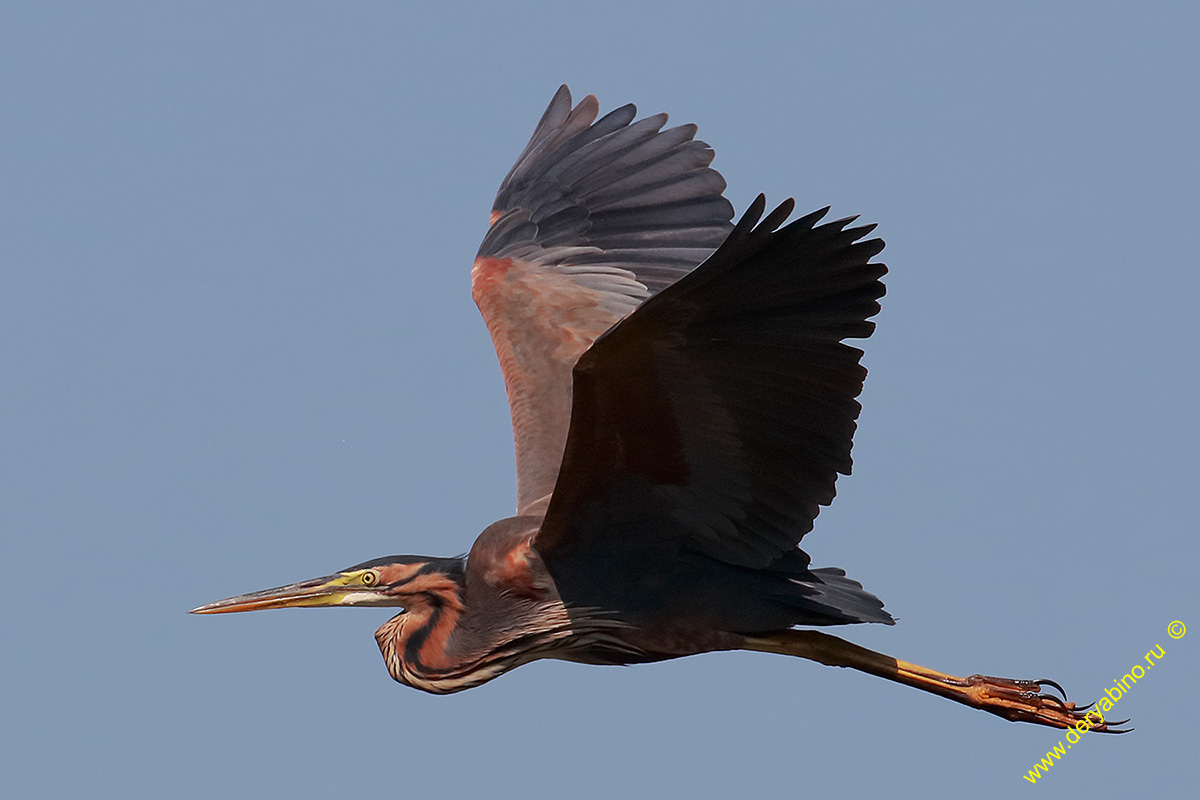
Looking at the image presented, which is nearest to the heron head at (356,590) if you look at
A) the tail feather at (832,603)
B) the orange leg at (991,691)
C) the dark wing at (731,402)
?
the dark wing at (731,402)

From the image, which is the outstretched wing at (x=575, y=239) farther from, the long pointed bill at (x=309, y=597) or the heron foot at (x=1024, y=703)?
the heron foot at (x=1024, y=703)

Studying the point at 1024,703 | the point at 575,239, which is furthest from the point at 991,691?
the point at 575,239

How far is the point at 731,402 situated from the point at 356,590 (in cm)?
214

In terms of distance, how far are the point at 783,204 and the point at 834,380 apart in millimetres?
836

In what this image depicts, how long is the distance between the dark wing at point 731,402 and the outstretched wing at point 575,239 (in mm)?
1532

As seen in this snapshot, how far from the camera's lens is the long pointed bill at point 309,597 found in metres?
7.46

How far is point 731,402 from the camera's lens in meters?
6.48

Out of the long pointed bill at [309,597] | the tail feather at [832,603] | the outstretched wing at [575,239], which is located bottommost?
the tail feather at [832,603]

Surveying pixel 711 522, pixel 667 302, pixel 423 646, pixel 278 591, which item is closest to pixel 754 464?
pixel 711 522

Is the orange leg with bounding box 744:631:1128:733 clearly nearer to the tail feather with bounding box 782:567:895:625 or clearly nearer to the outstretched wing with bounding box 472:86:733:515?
the tail feather with bounding box 782:567:895:625

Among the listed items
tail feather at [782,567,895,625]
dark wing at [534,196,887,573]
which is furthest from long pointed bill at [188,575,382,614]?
tail feather at [782,567,895,625]

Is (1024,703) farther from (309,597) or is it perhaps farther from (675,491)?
(309,597)

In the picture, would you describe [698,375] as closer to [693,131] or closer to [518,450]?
[518,450]

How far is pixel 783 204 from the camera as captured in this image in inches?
234
